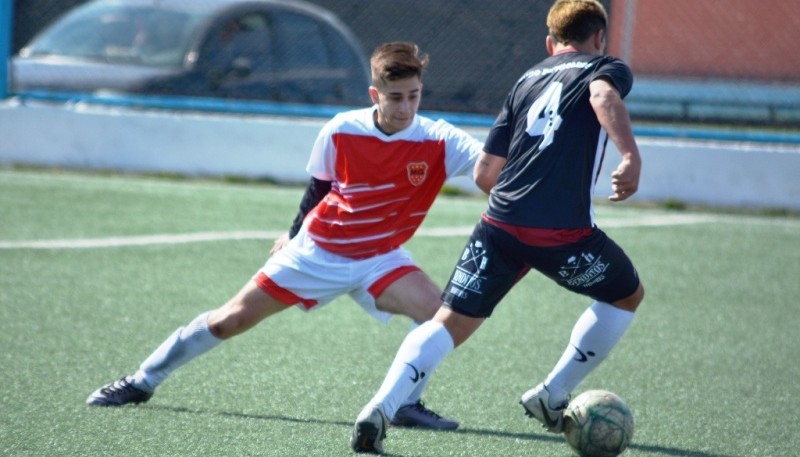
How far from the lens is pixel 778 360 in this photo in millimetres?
5426

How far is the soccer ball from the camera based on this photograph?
3.75m

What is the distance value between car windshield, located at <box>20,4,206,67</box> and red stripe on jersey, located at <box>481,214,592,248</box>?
731 cm

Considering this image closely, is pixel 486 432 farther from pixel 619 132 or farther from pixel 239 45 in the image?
pixel 239 45

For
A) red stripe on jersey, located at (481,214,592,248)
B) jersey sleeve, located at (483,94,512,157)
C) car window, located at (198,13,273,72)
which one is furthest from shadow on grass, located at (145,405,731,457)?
car window, located at (198,13,273,72)

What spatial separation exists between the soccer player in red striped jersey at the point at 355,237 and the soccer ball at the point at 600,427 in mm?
653

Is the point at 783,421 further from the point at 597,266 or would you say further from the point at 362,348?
the point at 362,348

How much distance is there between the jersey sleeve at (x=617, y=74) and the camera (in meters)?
3.66

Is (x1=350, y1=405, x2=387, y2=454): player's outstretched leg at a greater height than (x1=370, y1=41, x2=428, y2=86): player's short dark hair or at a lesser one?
lesser


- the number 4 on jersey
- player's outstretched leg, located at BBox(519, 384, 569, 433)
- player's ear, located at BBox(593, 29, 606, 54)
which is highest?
player's ear, located at BBox(593, 29, 606, 54)

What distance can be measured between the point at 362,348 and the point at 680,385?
4.57ft

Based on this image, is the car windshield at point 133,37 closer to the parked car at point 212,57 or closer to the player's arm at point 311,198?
the parked car at point 212,57

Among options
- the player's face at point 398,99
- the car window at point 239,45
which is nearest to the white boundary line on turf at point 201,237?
the car window at point 239,45

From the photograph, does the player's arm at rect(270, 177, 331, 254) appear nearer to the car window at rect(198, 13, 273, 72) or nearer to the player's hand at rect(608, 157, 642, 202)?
the player's hand at rect(608, 157, 642, 202)

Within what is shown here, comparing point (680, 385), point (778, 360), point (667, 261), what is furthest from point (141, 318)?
point (667, 261)
